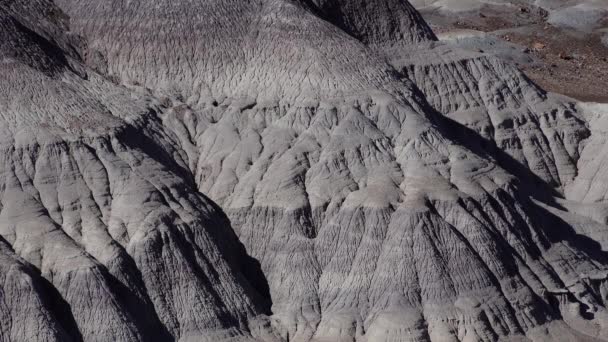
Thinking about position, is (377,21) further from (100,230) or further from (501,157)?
(100,230)

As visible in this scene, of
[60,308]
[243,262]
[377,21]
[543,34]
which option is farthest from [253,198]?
[543,34]

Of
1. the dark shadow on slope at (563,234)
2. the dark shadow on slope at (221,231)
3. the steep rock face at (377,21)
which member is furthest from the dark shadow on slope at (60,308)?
the steep rock face at (377,21)

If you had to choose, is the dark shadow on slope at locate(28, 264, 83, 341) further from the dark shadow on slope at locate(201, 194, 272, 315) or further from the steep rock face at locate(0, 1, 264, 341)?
the dark shadow on slope at locate(201, 194, 272, 315)

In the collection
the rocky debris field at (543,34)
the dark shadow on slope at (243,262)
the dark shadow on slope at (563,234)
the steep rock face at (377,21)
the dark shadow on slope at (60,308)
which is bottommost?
the rocky debris field at (543,34)

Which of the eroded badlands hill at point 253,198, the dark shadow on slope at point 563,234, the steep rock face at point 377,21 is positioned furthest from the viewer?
the steep rock face at point 377,21

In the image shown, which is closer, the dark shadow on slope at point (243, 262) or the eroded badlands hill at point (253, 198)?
the eroded badlands hill at point (253, 198)

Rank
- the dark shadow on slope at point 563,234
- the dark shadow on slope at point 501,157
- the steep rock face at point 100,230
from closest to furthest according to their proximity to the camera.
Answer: the steep rock face at point 100,230
the dark shadow on slope at point 563,234
the dark shadow on slope at point 501,157

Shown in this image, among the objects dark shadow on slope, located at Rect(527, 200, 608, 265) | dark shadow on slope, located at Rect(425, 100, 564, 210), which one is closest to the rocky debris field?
dark shadow on slope, located at Rect(425, 100, 564, 210)

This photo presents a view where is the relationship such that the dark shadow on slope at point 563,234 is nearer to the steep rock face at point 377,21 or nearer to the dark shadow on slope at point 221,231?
the dark shadow on slope at point 221,231

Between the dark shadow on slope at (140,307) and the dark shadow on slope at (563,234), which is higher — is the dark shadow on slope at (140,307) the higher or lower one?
the higher one
